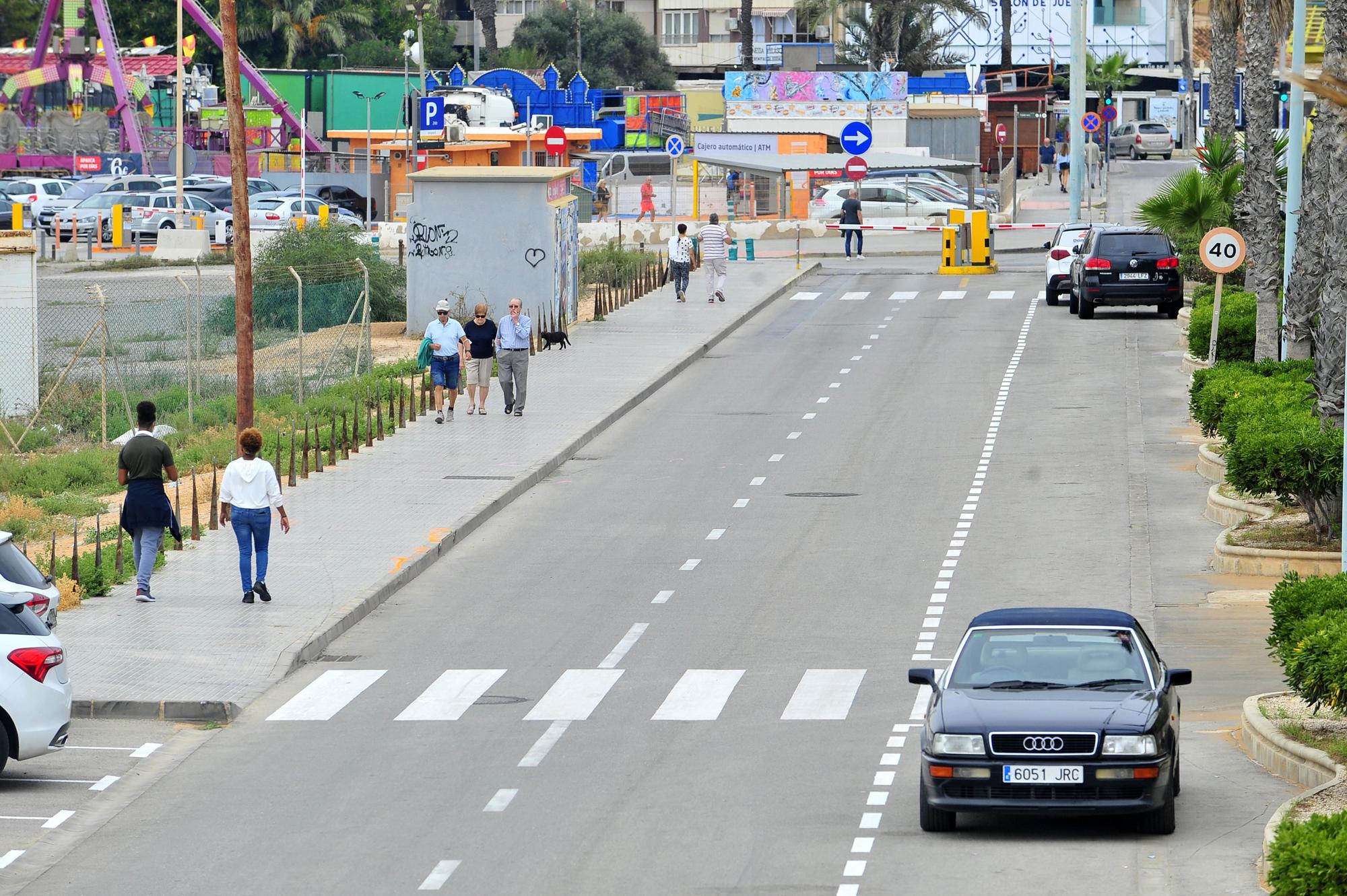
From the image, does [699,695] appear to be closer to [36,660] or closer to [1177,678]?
[1177,678]

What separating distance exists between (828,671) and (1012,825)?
427 cm

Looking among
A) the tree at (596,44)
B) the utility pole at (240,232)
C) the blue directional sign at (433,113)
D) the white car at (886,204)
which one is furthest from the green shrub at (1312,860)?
the tree at (596,44)

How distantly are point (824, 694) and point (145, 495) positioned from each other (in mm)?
6915

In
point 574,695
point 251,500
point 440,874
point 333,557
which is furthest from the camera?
point 333,557

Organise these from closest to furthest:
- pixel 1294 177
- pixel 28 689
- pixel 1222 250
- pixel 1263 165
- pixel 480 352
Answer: pixel 28 689 → pixel 1294 177 → pixel 1222 250 → pixel 480 352 → pixel 1263 165

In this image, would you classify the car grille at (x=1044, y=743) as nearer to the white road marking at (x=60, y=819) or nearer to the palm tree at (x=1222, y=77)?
the white road marking at (x=60, y=819)

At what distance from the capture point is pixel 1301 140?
93.0ft

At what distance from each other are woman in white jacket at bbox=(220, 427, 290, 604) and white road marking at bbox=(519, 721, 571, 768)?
4798 millimetres

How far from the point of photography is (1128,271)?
39406 mm

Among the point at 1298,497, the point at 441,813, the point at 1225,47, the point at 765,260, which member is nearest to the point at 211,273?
the point at 765,260

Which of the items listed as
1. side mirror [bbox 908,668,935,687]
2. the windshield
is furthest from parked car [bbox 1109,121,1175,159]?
side mirror [bbox 908,668,935,687]

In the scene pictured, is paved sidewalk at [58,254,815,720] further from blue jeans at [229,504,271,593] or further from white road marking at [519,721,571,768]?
white road marking at [519,721,571,768]

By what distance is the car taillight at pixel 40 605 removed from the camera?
14.6 m

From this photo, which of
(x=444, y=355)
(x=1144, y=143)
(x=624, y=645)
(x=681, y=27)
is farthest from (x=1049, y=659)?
(x=681, y=27)
